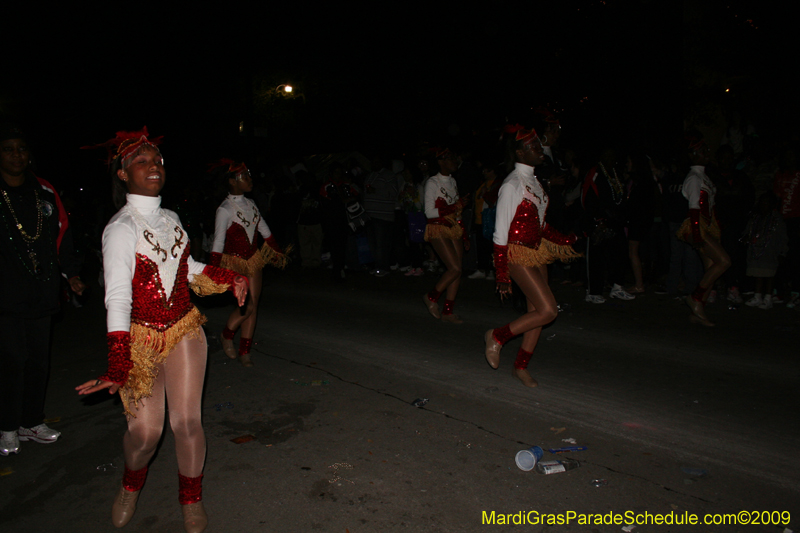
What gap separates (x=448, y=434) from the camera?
4.43 meters

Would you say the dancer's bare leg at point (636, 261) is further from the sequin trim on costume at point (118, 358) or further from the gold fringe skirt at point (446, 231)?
the sequin trim on costume at point (118, 358)

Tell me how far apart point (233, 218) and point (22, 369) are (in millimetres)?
2318

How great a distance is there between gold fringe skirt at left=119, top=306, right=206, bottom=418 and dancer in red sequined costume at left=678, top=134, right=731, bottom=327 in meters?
6.16

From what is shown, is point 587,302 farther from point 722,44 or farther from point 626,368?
point 722,44

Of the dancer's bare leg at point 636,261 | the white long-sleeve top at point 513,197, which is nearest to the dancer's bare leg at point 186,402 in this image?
the white long-sleeve top at point 513,197

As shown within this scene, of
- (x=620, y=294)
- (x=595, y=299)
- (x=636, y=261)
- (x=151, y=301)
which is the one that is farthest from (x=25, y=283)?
(x=636, y=261)

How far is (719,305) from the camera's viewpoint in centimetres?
859

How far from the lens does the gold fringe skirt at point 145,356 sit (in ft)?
10.2

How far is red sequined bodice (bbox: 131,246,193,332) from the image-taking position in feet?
10.3

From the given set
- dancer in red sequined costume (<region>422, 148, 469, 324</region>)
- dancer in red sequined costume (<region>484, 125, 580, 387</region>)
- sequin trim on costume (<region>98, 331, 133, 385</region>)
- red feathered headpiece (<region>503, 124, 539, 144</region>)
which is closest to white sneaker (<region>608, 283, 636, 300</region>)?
dancer in red sequined costume (<region>422, 148, 469, 324</region>)

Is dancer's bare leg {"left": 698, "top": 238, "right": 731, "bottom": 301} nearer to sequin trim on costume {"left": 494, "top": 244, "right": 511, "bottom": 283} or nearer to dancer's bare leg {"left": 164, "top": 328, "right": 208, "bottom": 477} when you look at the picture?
sequin trim on costume {"left": 494, "top": 244, "right": 511, "bottom": 283}

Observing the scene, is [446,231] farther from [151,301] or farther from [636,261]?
[151,301]

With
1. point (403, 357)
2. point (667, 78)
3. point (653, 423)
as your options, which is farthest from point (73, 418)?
point (667, 78)

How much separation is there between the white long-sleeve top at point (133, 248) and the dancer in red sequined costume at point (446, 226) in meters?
4.74
